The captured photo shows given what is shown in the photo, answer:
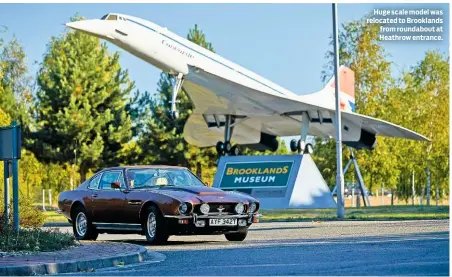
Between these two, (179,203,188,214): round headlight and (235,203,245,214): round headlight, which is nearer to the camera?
(179,203,188,214): round headlight

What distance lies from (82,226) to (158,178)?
6.22 ft

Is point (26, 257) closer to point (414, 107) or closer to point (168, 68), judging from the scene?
point (168, 68)

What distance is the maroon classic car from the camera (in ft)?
54.3

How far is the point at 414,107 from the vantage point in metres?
59.2

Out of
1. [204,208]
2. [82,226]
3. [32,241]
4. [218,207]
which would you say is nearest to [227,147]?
[82,226]

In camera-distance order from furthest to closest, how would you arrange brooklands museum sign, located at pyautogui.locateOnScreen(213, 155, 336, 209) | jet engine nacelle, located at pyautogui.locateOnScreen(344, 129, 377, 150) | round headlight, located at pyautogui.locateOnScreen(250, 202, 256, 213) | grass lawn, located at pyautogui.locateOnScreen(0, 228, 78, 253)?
jet engine nacelle, located at pyautogui.locateOnScreen(344, 129, 377, 150) < brooklands museum sign, located at pyautogui.locateOnScreen(213, 155, 336, 209) < round headlight, located at pyautogui.locateOnScreen(250, 202, 256, 213) < grass lawn, located at pyautogui.locateOnScreen(0, 228, 78, 253)

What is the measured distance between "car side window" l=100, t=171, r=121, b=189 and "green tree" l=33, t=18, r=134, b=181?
1525 inches

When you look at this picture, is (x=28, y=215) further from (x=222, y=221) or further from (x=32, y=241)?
(x=32, y=241)

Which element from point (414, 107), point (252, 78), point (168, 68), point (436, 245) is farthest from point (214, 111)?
point (436, 245)

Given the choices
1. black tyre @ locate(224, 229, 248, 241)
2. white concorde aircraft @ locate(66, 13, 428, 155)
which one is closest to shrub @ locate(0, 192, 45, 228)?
black tyre @ locate(224, 229, 248, 241)

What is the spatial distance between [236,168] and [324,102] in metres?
9.35

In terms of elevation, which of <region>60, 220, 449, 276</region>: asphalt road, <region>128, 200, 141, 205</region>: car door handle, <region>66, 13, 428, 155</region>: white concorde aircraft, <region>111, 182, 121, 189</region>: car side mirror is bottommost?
<region>60, 220, 449, 276</region>: asphalt road

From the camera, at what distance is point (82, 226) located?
61.6 feet

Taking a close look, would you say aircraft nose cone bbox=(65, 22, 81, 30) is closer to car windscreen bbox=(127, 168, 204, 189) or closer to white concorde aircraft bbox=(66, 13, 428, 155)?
white concorde aircraft bbox=(66, 13, 428, 155)
